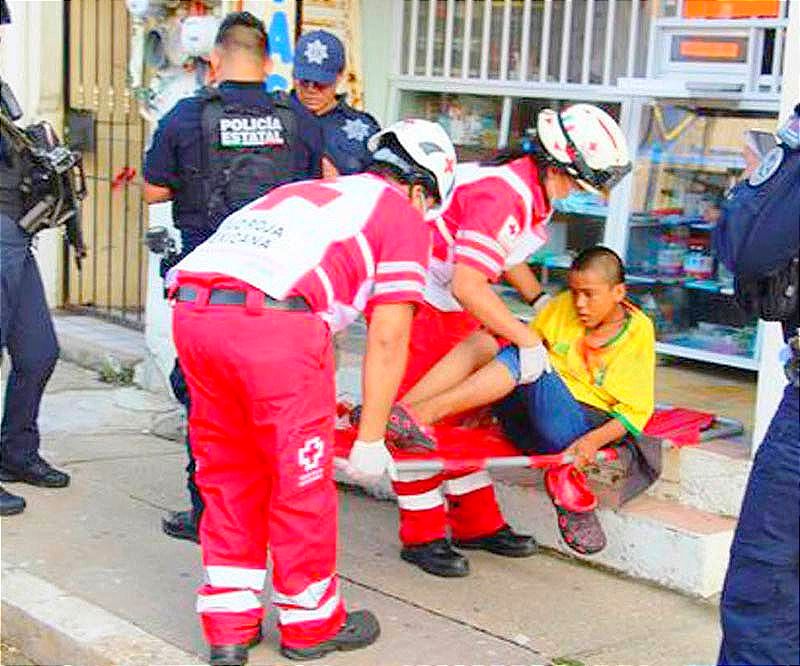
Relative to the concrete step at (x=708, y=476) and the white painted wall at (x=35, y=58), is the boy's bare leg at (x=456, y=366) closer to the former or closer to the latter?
the concrete step at (x=708, y=476)

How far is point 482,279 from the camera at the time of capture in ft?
16.9

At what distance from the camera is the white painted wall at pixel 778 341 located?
5.16m

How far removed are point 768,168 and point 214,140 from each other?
2414 mm

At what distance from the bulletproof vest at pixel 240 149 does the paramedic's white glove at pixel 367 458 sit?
132 centimetres

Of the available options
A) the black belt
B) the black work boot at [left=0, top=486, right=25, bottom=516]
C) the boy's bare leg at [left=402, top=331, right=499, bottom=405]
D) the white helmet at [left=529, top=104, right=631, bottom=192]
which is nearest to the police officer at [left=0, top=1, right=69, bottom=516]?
the black work boot at [left=0, top=486, right=25, bottom=516]

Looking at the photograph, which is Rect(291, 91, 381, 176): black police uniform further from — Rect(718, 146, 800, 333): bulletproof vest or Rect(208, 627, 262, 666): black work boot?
Rect(718, 146, 800, 333): bulletproof vest

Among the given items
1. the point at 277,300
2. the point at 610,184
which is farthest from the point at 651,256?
the point at 277,300

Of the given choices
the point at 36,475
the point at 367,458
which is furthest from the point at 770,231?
the point at 36,475

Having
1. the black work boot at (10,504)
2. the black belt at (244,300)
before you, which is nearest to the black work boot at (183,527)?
the black work boot at (10,504)

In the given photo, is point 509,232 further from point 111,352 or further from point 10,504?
point 111,352

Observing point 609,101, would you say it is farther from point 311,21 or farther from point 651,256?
point 311,21

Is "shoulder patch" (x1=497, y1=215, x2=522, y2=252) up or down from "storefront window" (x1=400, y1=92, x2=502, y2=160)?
down

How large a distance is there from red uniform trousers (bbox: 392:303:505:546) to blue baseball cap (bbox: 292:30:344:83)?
1493 mm

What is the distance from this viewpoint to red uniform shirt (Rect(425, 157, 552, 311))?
5.16 m
